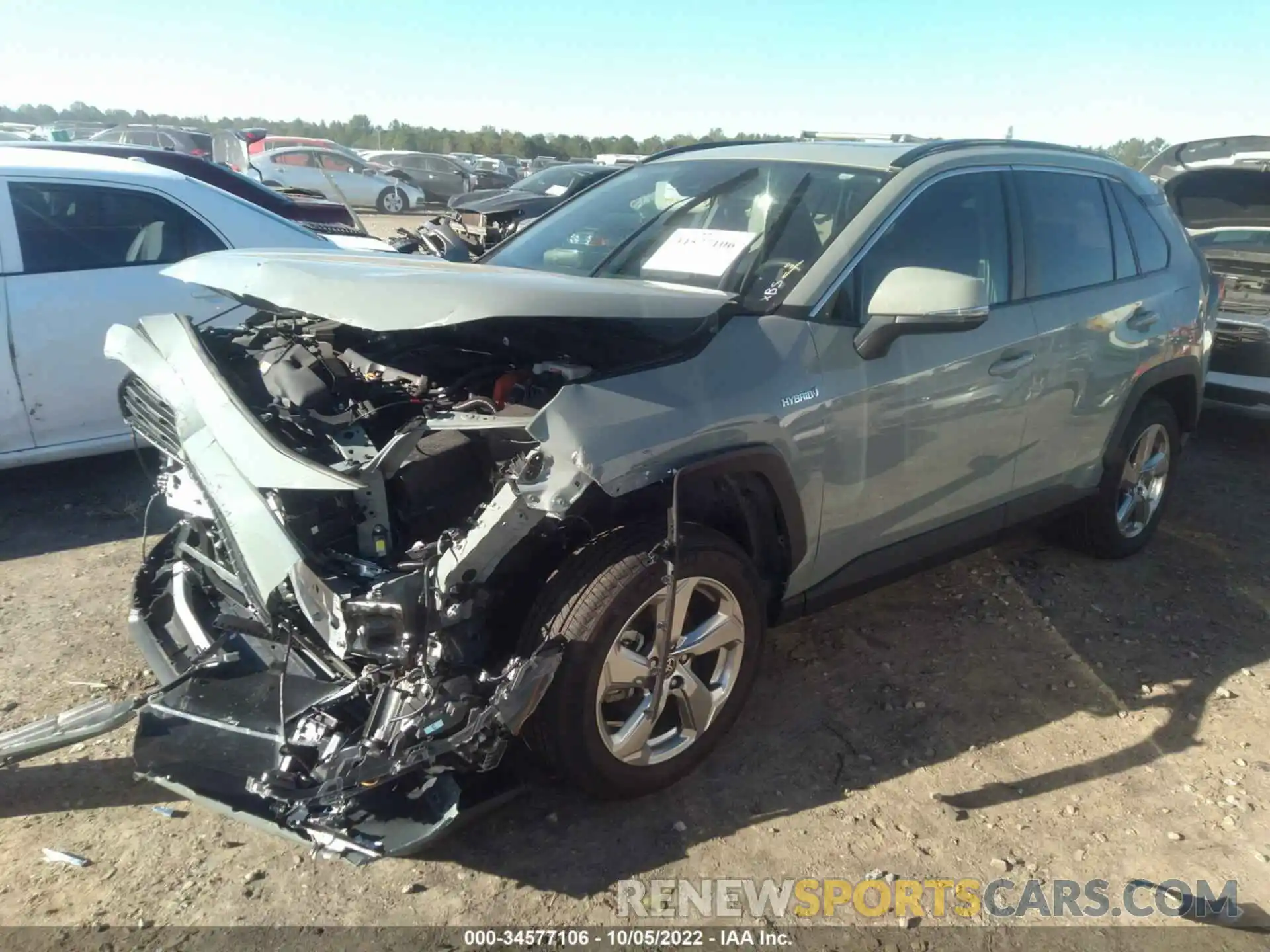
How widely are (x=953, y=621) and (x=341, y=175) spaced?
22.9 metres

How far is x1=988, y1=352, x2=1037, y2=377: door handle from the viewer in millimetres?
3600

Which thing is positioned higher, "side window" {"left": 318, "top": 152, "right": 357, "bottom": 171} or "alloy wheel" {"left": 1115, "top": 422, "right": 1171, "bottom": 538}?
"side window" {"left": 318, "top": 152, "right": 357, "bottom": 171}

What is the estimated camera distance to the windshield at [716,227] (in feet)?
10.7

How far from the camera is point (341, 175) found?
77.8 ft

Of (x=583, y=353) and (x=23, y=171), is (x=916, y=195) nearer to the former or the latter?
(x=583, y=353)

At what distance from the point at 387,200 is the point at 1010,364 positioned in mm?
22957

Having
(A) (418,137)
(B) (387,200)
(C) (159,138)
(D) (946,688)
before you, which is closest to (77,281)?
(D) (946,688)

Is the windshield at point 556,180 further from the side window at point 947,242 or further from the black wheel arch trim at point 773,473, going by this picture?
the black wheel arch trim at point 773,473

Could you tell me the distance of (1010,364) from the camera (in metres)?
3.66

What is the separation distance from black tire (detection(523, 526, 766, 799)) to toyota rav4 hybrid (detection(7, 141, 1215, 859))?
11 mm

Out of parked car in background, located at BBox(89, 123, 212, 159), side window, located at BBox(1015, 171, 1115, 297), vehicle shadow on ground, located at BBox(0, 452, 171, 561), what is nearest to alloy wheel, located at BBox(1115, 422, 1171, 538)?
side window, located at BBox(1015, 171, 1115, 297)

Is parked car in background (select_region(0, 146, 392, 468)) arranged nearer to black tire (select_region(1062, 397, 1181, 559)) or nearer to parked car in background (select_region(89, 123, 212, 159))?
black tire (select_region(1062, 397, 1181, 559))

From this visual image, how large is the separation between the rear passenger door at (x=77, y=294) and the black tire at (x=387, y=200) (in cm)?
2012

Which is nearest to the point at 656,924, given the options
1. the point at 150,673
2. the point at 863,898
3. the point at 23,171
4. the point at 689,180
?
the point at 863,898
